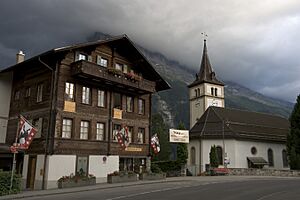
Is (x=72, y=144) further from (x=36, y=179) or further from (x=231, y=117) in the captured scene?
(x=231, y=117)

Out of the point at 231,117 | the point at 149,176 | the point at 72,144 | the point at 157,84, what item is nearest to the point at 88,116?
the point at 72,144

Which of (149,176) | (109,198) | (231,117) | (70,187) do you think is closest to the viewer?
(109,198)

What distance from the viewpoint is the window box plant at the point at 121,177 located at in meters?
27.2

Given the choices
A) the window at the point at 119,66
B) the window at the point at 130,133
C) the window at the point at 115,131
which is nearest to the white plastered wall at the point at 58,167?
the window at the point at 115,131

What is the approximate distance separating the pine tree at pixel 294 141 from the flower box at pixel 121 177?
2460cm

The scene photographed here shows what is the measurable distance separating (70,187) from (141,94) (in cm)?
1231

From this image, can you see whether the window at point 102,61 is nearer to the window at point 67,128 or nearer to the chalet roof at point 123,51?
the chalet roof at point 123,51

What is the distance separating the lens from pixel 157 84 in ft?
118

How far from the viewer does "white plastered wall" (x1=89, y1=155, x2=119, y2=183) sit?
2705cm

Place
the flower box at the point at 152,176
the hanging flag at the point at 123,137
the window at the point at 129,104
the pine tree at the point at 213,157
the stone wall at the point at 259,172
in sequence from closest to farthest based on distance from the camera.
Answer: the hanging flag at the point at 123,137 → the flower box at the point at 152,176 → the window at the point at 129,104 → the stone wall at the point at 259,172 → the pine tree at the point at 213,157

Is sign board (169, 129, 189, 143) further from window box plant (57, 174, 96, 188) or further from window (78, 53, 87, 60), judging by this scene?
window (78, 53, 87, 60)

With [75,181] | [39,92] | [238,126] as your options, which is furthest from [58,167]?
[238,126]

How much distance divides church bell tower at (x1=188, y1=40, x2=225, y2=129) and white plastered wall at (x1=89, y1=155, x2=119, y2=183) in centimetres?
4114

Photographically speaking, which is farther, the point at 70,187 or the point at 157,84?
the point at 157,84
